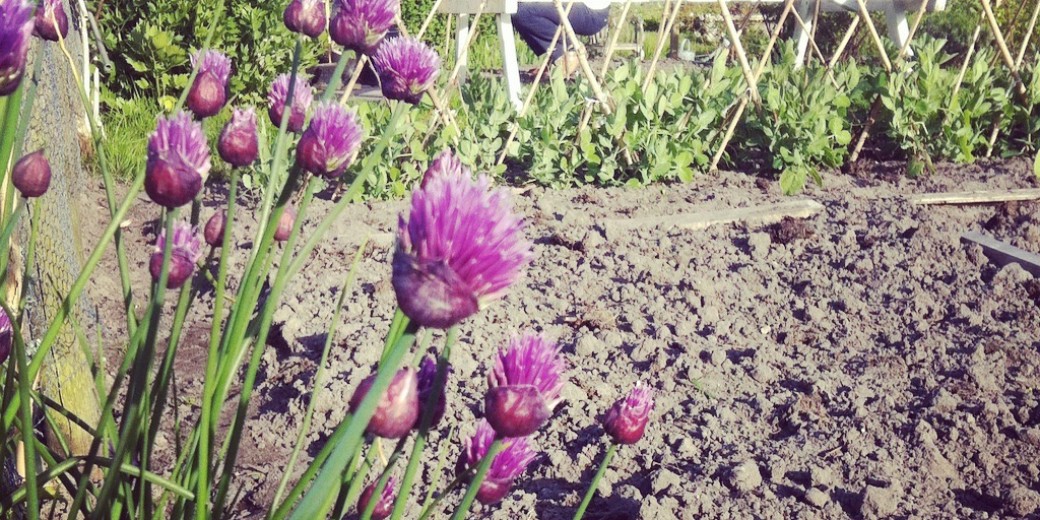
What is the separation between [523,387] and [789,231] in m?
2.70

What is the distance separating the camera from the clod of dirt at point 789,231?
3.22 m

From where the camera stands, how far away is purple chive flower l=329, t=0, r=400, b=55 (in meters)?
0.92

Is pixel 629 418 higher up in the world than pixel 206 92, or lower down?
lower down

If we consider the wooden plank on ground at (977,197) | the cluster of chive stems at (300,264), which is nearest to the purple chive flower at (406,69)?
the cluster of chive stems at (300,264)

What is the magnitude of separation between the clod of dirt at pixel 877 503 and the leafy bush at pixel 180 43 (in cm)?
380

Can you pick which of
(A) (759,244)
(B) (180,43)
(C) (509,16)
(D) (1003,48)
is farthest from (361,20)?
(C) (509,16)

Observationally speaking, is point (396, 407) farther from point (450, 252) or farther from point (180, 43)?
point (180, 43)

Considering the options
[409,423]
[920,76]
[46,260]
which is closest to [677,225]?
[920,76]

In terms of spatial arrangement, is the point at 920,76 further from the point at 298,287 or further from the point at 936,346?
the point at 298,287

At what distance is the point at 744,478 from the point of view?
174cm

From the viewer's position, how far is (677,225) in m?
3.37

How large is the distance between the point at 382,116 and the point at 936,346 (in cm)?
228

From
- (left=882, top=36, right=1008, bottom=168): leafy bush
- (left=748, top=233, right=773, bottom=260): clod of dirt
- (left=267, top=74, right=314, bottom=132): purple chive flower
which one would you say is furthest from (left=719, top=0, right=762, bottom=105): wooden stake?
(left=267, top=74, right=314, bottom=132): purple chive flower

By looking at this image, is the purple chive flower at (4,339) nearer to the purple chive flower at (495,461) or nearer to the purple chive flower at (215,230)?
the purple chive flower at (215,230)
